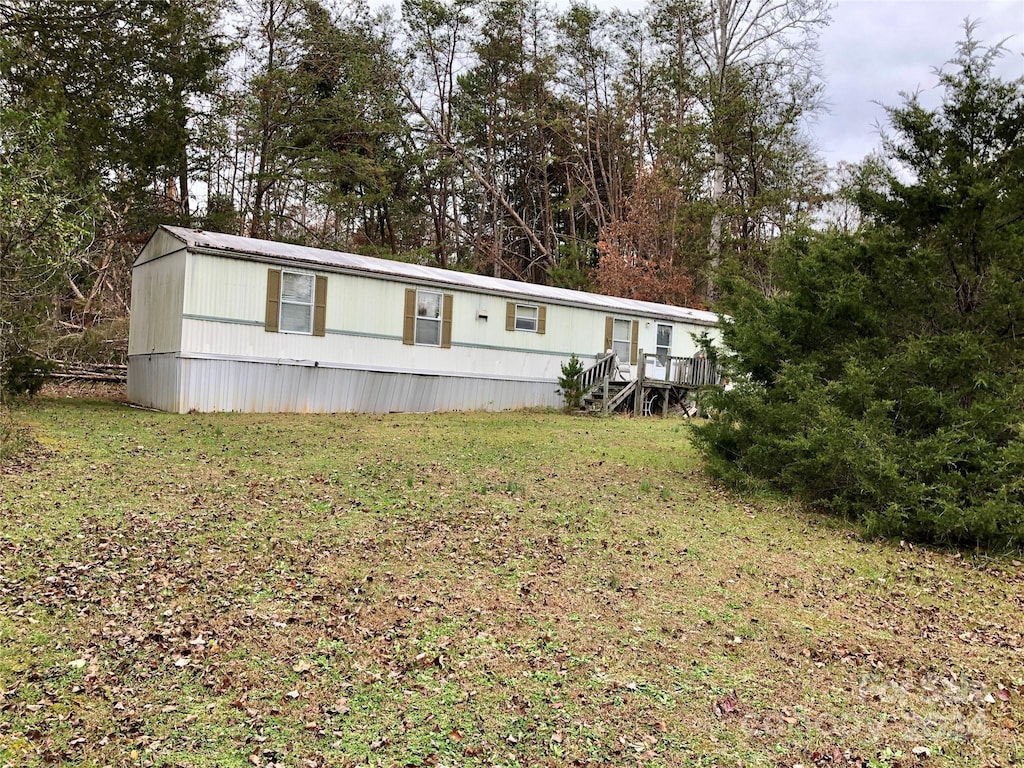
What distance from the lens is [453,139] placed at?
96.6ft

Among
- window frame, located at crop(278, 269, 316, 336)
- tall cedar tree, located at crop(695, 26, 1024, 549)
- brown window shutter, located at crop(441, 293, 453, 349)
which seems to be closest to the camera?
tall cedar tree, located at crop(695, 26, 1024, 549)

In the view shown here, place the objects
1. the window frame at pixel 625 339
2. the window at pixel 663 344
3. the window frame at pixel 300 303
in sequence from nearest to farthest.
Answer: the window frame at pixel 300 303
the window frame at pixel 625 339
the window at pixel 663 344

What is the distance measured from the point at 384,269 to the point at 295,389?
2969 mm

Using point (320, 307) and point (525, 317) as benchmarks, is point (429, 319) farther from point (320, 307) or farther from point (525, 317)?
point (525, 317)

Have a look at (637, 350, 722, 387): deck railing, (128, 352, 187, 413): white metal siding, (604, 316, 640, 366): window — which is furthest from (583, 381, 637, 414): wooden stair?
(128, 352, 187, 413): white metal siding

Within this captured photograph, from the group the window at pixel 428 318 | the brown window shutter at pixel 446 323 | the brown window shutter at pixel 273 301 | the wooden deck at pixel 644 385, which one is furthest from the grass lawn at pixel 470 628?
the wooden deck at pixel 644 385

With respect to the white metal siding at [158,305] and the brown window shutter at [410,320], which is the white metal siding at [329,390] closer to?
the brown window shutter at [410,320]

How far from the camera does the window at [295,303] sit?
44.3ft

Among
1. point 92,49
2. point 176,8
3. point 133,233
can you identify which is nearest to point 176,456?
point 92,49

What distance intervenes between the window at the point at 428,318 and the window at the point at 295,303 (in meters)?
1.82

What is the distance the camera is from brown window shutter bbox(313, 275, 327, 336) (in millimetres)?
13984

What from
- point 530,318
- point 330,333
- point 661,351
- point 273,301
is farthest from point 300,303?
point 661,351

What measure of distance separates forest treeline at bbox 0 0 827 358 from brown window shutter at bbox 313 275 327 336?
521cm

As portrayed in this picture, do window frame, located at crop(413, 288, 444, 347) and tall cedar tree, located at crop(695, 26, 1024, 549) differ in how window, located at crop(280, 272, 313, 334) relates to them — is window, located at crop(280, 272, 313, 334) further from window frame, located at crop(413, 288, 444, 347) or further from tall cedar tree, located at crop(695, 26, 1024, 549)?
tall cedar tree, located at crop(695, 26, 1024, 549)
